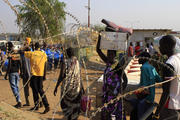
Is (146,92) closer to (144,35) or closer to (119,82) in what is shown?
(119,82)

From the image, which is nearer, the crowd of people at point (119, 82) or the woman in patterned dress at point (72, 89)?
the crowd of people at point (119, 82)

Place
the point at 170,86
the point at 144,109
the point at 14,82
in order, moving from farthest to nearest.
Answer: the point at 14,82 → the point at 144,109 → the point at 170,86

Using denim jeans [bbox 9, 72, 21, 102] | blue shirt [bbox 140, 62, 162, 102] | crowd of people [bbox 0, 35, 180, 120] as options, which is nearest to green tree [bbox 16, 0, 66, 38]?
crowd of people [bbox 0, 35, 180, 120]

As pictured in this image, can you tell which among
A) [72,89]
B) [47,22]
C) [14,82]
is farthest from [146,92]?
[14,82]

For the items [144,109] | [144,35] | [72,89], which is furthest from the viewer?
[144,35]

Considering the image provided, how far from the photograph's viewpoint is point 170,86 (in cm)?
206

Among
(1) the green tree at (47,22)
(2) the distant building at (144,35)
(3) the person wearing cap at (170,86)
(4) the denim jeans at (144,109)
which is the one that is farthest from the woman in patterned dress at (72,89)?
(2) the distant building at (144,35)

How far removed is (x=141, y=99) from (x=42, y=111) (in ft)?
8.55

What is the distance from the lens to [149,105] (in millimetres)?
2582

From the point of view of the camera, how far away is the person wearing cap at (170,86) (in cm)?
199

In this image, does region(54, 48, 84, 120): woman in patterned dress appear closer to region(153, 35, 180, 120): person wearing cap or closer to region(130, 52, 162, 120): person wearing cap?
region(130, 52, 162, 120): person wearing cap

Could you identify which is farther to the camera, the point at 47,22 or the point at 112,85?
the point at 47,22

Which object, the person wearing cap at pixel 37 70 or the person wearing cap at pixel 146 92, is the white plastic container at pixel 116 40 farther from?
the person wearing cap at pixel 37 70

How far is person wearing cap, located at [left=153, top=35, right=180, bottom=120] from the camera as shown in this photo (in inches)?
78.2
